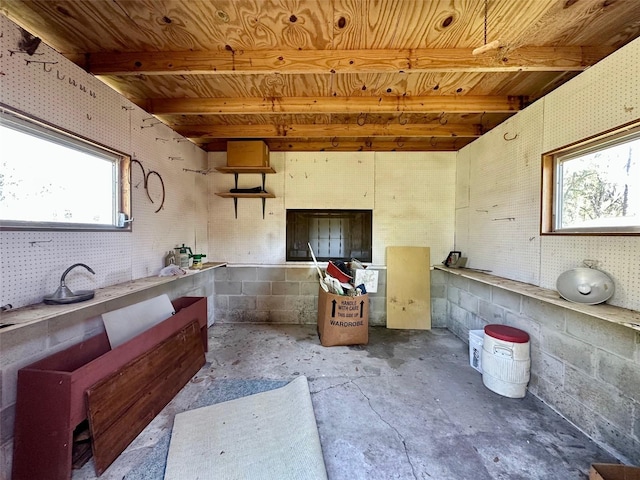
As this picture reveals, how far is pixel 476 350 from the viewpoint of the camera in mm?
2248

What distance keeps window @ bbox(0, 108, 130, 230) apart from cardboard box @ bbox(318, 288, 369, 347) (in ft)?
6.87

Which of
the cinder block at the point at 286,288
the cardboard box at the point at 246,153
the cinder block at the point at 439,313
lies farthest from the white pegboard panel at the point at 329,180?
the cinder block at the point at 439,313

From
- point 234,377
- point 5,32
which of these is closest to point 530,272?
point 234,377

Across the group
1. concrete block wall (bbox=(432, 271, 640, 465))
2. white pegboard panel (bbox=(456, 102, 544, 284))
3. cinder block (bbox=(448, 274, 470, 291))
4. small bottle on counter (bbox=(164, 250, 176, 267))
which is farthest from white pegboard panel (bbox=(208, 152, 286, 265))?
concrete block wall (bbox=(432, 271, 640, 465))

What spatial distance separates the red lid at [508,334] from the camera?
1864 millimetres

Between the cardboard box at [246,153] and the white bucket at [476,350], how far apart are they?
2955mm

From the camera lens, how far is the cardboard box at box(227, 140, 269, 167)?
9.74 ft

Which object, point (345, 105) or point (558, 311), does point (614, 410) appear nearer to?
point (558, 311)

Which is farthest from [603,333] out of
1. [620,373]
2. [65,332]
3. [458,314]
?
[65,332]

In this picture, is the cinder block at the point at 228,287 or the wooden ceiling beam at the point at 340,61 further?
the cinder block at the point at 228,287

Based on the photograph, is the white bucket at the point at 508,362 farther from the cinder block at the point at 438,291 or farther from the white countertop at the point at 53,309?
the white countertop at the point at 53,309

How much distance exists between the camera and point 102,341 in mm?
1687

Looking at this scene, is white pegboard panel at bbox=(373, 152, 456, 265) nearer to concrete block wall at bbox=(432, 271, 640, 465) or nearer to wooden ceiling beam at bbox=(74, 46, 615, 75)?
concrete block wall at bbox=(432, 271, 640, 465)

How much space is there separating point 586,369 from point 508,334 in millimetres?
430
